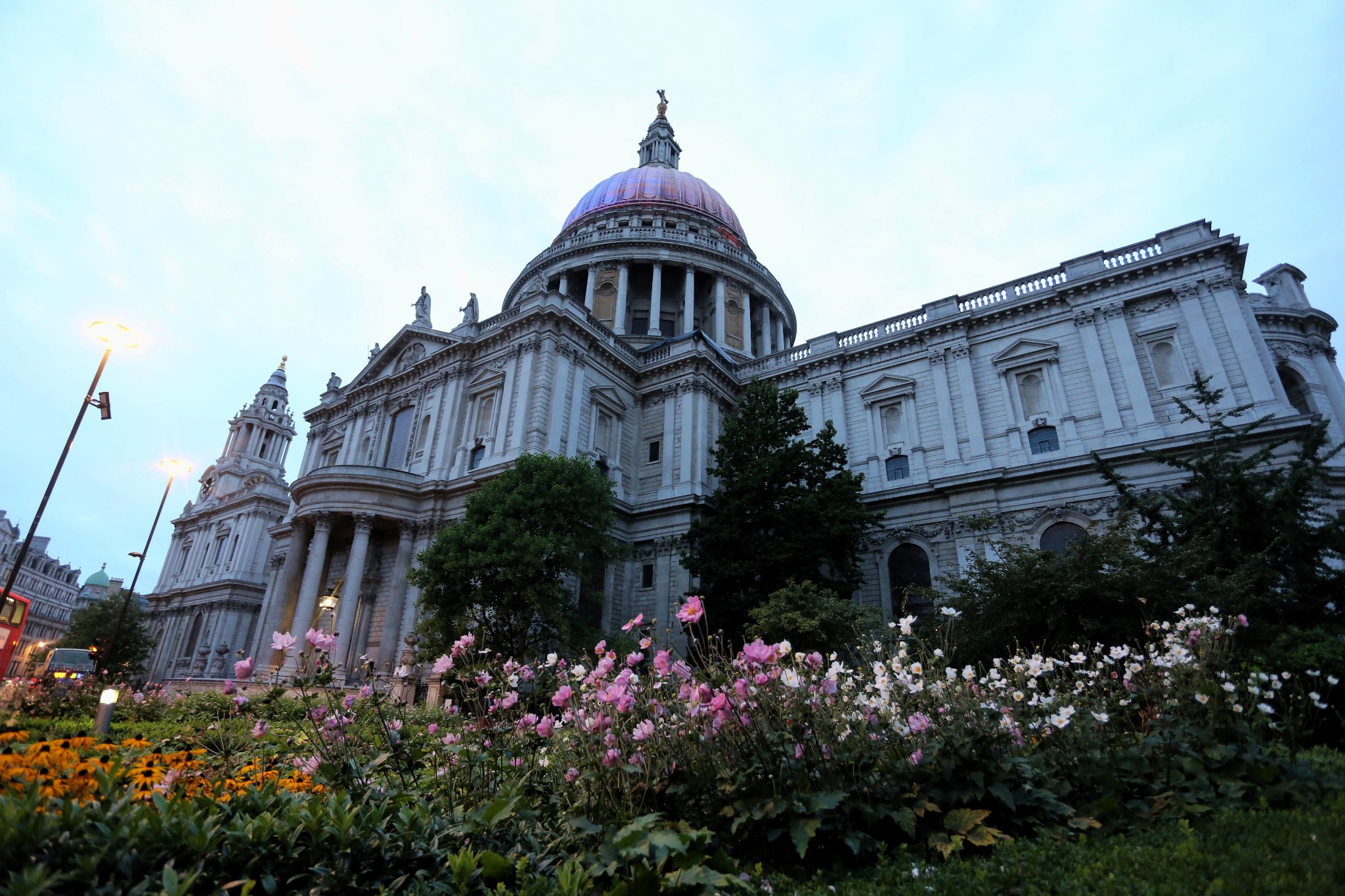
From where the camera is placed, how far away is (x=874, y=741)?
6035 mm

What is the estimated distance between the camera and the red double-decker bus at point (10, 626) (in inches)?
797

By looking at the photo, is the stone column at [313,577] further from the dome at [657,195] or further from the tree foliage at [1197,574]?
the dome at [657,195]

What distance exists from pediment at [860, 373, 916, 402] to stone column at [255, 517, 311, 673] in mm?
25854

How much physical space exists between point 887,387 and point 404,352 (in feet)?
83.2

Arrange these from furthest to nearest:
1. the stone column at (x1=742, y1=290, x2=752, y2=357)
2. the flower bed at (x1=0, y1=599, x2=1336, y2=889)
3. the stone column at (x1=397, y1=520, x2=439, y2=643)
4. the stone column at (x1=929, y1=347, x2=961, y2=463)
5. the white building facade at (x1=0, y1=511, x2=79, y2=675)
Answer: the white building facade at (x1=0, y1=511, x2=79, y2=675) < the stone column at (x1=742, y1=290, x2=752, y2=357) < the stone column at (x1=929, y1=347, x2=961, y2=463) < the stone column at (x1=397, y1=520, x2=439, y2=643) < the flower bed at (x1=0, y1=599, x2=1336, y2=889)

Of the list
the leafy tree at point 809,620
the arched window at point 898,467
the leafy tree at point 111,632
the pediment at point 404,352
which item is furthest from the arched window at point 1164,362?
the leafy tree at point 111,632

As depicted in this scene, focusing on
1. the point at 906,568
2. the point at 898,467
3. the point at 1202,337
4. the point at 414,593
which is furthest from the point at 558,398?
the point at 1202,337

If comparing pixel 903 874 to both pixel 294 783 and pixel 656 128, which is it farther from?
pixel 656 128

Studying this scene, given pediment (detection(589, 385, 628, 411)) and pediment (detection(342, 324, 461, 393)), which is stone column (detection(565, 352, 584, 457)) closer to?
pediment (detection(589, 385, 628, 411))

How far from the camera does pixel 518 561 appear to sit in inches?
813

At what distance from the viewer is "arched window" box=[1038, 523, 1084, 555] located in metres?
24.1

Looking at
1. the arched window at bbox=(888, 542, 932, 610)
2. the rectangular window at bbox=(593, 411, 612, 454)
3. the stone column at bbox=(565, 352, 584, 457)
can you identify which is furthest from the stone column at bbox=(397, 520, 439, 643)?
the arched window at bbox=(888, 542, 932, 610)

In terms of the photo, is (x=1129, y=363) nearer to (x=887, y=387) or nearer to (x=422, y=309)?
(x=887, y=387)

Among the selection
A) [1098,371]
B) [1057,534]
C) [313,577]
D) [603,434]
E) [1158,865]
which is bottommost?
[1158,865]
